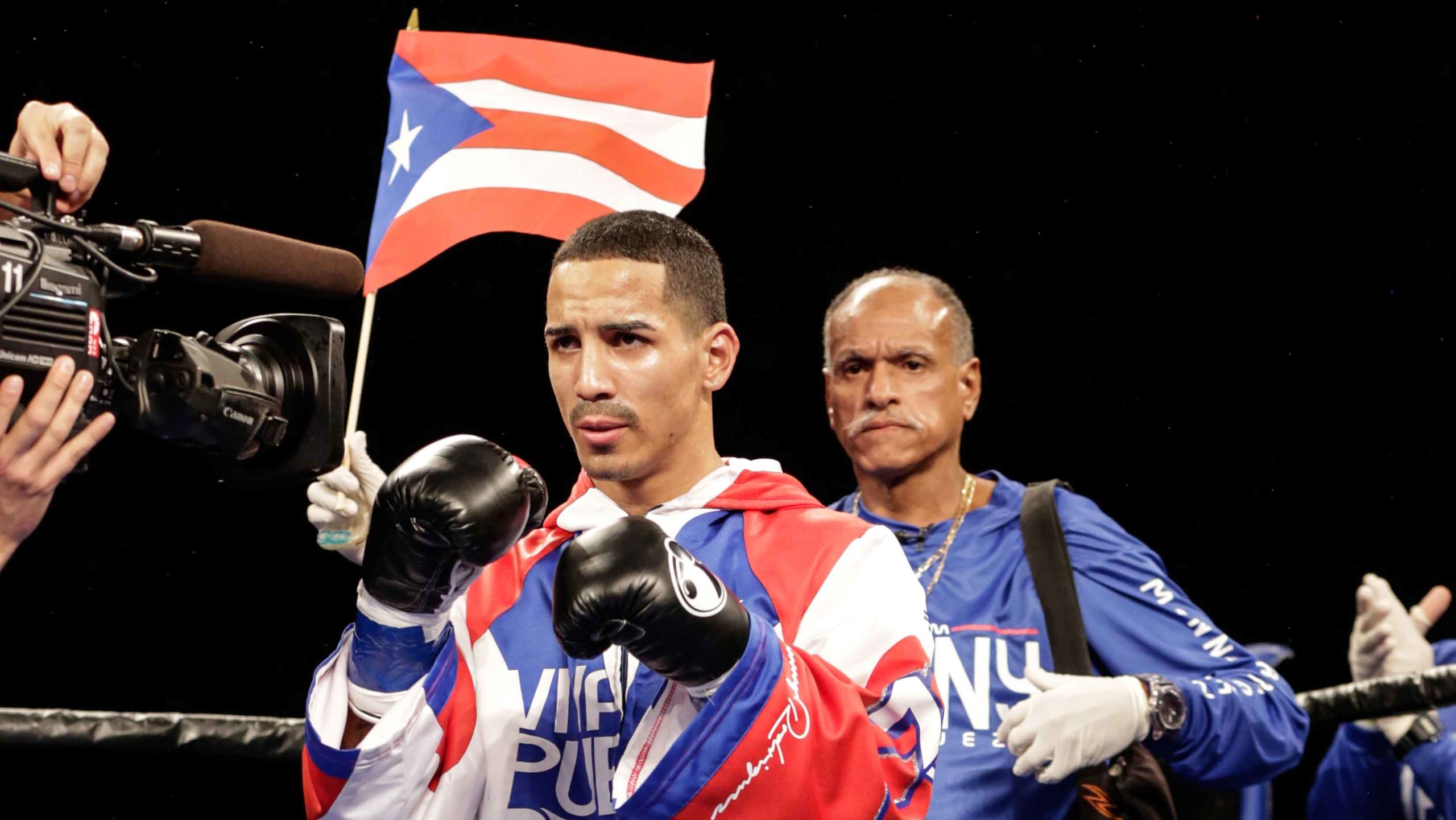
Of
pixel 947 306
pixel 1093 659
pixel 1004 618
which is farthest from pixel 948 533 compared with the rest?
pixel 947 306

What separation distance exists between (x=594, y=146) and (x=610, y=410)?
1188 mm

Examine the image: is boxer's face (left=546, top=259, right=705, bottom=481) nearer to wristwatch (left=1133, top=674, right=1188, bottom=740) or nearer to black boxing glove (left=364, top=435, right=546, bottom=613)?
black boxing glove (left=364, top=435, right=546, bottom=613)

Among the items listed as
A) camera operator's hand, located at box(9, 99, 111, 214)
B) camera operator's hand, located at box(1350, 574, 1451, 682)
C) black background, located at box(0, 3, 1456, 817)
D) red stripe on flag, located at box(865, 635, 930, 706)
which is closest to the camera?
red stripe on flag, located at box(865, 635, 930, 706)

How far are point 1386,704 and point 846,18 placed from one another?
3.26 metres

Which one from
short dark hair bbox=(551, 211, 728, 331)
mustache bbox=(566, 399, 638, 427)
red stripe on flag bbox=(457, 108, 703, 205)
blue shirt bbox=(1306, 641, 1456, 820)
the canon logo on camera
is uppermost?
red stripe on flag bbox=(457, 108, 703, 205)

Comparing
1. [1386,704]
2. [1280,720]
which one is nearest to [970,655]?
[1280,720]

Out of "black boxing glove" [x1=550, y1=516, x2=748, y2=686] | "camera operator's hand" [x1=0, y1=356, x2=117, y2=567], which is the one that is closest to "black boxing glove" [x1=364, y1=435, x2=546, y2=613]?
"black boxing glove" [x1=550, y1=516, x2=748, y2=686]

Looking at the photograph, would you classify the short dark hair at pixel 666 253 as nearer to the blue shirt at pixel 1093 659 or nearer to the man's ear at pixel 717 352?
the man's ear at pixel 717 352

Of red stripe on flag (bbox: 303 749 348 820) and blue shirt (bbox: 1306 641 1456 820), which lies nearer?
red stripe on flag (bbox: 303 749 348 820)

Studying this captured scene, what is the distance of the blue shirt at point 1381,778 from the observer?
2.02 meters

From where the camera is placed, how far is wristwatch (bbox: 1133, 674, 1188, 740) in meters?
1.78

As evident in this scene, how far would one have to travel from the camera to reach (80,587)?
3.85m

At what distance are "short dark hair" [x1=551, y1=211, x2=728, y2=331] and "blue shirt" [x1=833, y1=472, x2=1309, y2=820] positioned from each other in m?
0.76

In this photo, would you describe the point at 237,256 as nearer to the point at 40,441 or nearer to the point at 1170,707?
the point at 40,441
